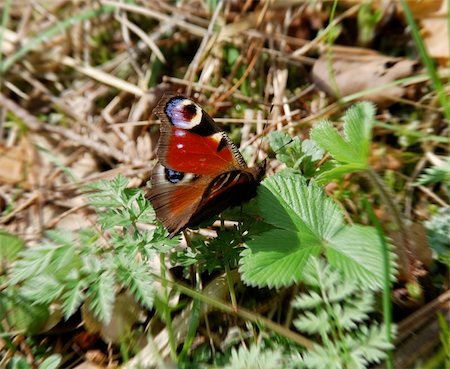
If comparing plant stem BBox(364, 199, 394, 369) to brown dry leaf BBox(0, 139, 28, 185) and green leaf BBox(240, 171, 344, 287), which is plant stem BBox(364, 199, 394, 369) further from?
brown dry leaf BBox(0, 139, 28, 185)

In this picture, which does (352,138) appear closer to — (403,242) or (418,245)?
(403,242)

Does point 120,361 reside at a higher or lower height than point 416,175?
lower

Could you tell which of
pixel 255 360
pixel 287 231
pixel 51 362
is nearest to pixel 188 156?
pixel 287 231

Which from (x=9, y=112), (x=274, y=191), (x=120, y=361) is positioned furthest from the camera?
(x=9, y=112)

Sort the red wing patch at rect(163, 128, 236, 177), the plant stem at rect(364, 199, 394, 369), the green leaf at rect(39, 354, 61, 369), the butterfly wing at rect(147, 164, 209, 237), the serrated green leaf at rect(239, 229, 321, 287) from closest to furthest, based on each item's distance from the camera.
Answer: the plant stem at rect(364, 199, 394, 369) < the serrated green leaf at rect(239, 229, 321, 287) < the butterfly wing at rect(147, 164, 209, 237) < the green leaf at rect(39, 354, 61, 369) < the red wing patch at rect(163, 128, 236, 177)

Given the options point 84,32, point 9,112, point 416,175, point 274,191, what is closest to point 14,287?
point 274,191

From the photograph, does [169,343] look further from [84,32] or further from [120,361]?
[84,32]

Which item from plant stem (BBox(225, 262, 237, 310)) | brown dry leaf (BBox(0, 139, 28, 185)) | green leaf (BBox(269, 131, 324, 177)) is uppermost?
green leaf (BBox(269, 131, 324, 177))

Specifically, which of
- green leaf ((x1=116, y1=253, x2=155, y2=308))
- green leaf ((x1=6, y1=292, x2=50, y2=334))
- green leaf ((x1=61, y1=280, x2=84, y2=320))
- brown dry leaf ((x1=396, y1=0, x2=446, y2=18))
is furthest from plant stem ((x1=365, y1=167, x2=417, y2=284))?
brown dry leaf ((x1=396, y1=0, x2=446, y2=18))
